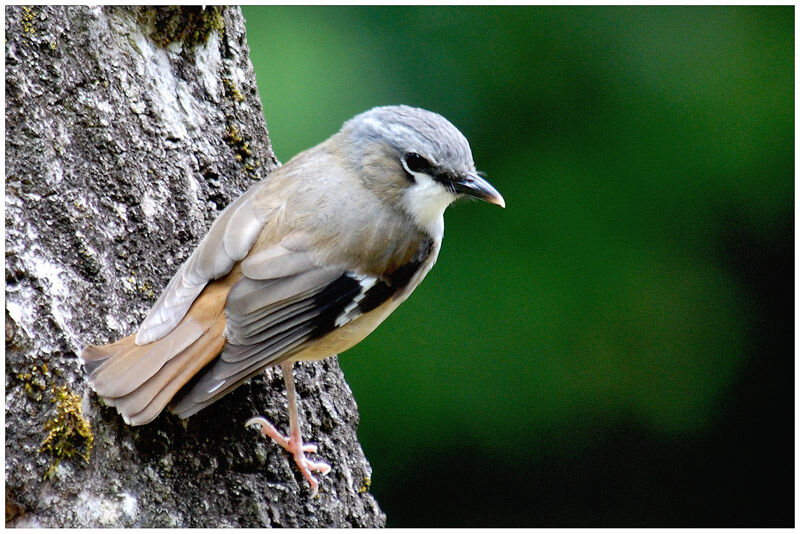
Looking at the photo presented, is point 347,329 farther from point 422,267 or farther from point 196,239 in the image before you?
point 196,239

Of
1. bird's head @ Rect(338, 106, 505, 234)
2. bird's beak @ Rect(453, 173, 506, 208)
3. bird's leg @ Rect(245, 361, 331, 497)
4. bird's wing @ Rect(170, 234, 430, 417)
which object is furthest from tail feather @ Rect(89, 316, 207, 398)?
bird's beak @ Rect(453, 173, 506, 208)

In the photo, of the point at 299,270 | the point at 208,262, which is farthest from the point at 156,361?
the point at 299,270

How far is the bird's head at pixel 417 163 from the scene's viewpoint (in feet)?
9.09

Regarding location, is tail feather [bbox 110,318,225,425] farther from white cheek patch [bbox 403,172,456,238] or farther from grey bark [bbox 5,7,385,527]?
white cheek patch [bbox 403,172,456,238]

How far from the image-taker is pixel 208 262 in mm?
2520

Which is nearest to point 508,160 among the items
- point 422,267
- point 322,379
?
point 422,267

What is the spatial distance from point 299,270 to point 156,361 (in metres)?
0.51

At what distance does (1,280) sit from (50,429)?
0.42 metres

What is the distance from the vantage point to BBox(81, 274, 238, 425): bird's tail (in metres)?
2.30

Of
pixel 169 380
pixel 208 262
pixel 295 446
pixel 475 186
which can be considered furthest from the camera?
pixel 475 186

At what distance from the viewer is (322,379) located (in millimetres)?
2988

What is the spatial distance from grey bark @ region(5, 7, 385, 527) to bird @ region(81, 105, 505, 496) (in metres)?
0.10

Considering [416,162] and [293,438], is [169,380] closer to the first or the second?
[293,438]

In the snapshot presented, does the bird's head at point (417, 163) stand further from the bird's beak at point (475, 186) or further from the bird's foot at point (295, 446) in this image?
the bird's foot at point (295, 446)
